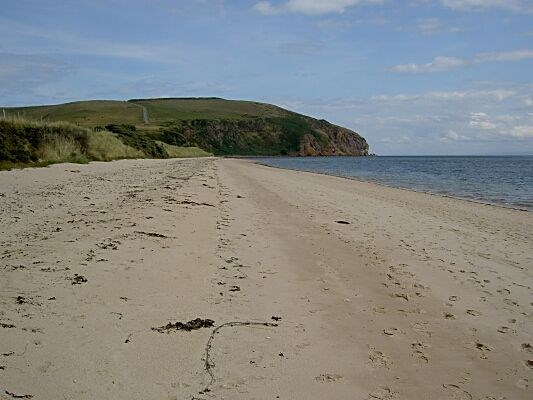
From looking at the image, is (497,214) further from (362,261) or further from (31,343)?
(31,343)

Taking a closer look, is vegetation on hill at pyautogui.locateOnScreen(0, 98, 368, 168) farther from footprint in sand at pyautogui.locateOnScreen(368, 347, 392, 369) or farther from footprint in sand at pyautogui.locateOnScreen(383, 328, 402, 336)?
footprint in sand at pyautogui.locateOnScreen(368, 347, 392, 369)

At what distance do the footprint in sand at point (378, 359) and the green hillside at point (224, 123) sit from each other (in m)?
96.7

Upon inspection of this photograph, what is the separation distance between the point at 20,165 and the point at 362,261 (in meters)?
16.1

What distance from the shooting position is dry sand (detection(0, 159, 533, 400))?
322cm

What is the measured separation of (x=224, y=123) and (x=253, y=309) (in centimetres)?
13183

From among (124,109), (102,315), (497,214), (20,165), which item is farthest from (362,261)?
(124,109)

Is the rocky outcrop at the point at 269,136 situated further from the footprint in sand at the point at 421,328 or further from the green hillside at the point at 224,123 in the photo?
the footprint in sand at the point at 421,328

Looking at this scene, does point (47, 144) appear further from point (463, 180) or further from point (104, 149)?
point (463, 180)

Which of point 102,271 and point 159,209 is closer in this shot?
point 102,271

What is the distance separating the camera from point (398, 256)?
24.7 ft

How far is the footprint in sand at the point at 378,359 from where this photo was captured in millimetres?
3607

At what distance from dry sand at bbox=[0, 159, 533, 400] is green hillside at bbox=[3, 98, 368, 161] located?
92456mm

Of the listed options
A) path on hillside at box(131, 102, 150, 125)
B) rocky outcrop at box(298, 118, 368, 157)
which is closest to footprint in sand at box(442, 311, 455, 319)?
path on hillside at box(131, 102, 150, 125)

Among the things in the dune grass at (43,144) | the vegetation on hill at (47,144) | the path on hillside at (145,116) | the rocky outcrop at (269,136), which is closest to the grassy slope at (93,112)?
the path on hillside at (145,116)
